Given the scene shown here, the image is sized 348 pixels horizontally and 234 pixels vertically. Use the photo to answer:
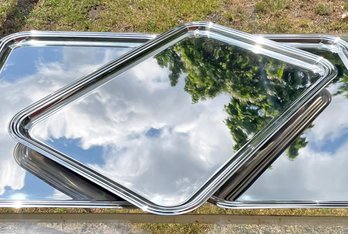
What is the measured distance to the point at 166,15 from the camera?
2.16 m

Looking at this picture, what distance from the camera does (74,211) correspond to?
807 millimetres

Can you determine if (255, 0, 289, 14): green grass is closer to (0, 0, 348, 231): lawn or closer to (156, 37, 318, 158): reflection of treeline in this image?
(0, 0, 348, 231): lawn

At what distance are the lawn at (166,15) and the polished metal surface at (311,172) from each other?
1.17 m

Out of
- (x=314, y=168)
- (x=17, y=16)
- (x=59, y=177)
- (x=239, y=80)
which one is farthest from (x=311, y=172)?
(x=17, y=16)

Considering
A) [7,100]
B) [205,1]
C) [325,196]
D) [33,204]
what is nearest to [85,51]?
[7,100]

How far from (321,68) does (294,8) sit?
1.23 metres

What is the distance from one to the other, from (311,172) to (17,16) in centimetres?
168

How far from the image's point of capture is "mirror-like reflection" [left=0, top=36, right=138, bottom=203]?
2.63 ft

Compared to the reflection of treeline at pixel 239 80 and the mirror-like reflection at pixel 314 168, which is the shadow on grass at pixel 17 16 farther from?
the mirror-like reflection at pixel 314 168

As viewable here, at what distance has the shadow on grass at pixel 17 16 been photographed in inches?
81.0

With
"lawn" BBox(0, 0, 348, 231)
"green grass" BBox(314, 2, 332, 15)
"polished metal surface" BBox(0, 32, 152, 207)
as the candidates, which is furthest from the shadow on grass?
"green grass" BBox(314, 2, 332, 15)

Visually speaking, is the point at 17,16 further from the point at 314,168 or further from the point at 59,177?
the point at 314,168

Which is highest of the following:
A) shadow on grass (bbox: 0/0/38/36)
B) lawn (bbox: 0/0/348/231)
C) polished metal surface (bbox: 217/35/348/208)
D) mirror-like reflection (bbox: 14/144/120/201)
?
lawn (bbox: 0/0/348/231)

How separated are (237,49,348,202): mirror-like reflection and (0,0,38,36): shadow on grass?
1499 mm
